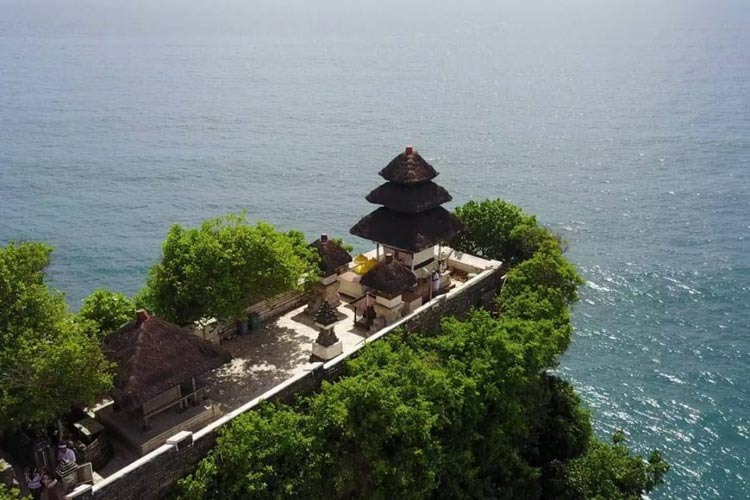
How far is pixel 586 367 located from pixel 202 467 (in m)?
29.3

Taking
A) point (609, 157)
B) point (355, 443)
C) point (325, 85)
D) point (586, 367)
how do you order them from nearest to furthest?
1. point (355, 443)
2. point (586, 367)
3. point (609, 157)
4. point (325, 85)

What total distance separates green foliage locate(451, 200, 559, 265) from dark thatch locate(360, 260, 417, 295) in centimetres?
832

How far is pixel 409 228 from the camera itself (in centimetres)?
3400

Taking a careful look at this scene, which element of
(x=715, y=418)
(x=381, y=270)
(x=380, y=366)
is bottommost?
(x=715, y=418)

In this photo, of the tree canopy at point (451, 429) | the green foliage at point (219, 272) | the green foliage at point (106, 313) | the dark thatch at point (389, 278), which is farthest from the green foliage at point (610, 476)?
the green foliage at point (106, 313)

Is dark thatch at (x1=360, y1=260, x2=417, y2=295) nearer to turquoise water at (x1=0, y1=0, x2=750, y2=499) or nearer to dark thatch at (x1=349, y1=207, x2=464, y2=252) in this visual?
dark thatch at (x1=349, y1=207, x2=464, y2=252)

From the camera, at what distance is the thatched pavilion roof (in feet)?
110

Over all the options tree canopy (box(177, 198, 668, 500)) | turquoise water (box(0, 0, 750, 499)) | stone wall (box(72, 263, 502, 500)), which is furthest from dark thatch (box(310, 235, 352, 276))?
turquoise water (box(0, 0, 750, 499))

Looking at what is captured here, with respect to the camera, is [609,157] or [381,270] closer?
[381,270]

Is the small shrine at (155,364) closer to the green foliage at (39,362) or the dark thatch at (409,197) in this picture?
the green foliage at (39,362)

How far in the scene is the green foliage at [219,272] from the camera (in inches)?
1123

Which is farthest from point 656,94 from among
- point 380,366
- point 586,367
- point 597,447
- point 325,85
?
point 380,366

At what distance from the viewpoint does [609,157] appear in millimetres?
81875

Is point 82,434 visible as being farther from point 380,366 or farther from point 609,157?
point 609,157
